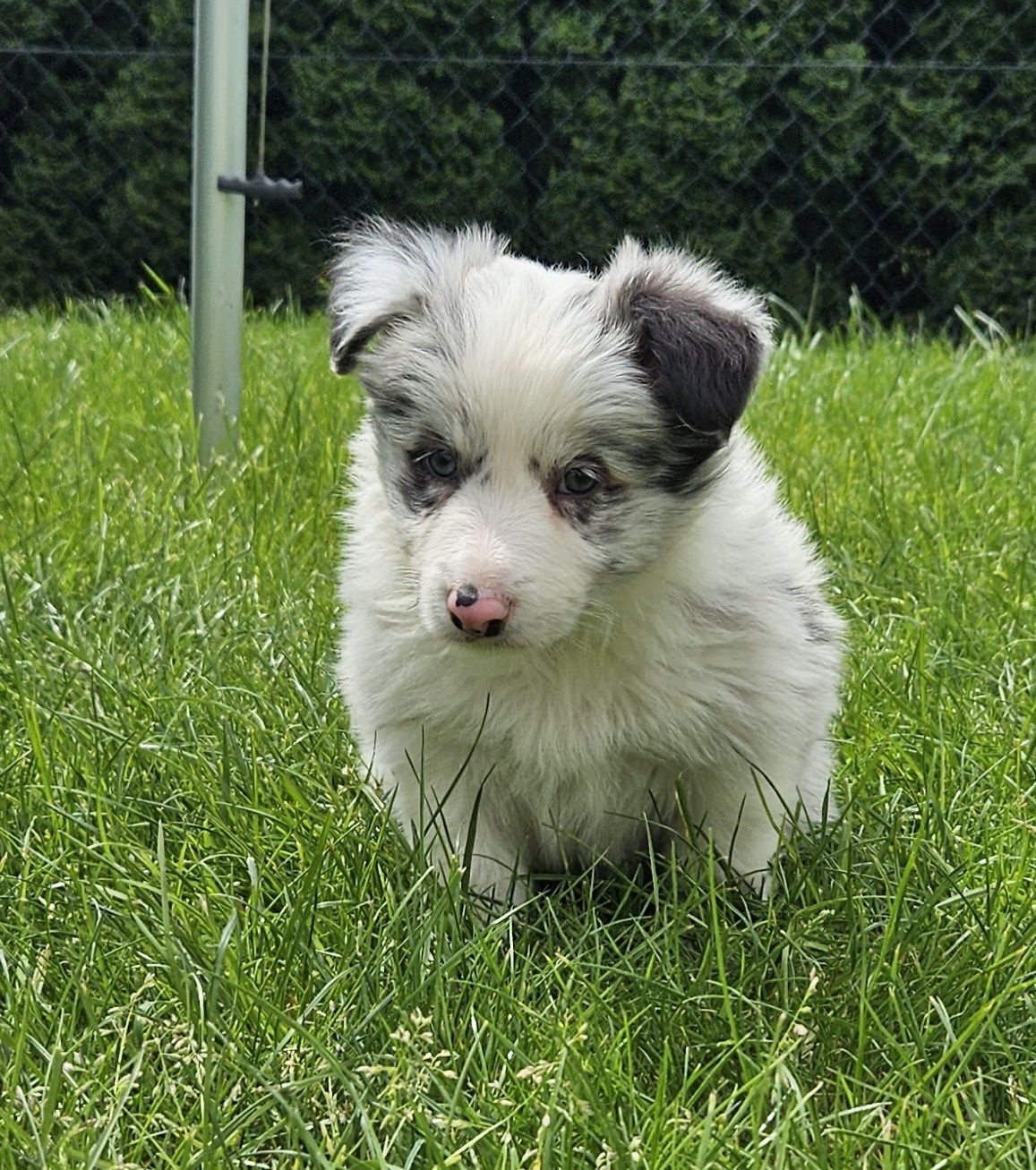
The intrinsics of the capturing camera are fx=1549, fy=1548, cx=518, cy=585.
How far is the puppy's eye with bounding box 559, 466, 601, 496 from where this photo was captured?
230 cm

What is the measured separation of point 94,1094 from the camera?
1.84 m

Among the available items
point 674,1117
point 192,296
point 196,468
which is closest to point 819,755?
point 674,1117

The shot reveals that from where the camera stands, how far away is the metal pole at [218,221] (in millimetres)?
4051

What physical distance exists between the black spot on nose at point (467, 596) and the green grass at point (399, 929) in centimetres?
42

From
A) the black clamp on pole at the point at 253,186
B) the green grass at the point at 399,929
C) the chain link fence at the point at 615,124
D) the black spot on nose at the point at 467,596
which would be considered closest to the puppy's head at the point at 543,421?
the black spot on nose at the point at 467,596

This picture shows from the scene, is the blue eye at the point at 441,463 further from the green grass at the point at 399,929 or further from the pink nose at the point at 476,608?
the green grass at the point at 399,929

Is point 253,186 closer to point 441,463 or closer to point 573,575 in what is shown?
point 441,463

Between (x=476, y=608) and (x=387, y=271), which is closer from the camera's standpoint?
(x=476, y=608)

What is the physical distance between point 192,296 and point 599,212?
4863 mm

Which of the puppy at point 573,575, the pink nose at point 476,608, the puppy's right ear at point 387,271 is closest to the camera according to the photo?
the pink nose at point 476,608

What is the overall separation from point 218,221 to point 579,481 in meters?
2.27

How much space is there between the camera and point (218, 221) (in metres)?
4.21

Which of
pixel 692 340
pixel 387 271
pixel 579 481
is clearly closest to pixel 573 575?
pixel 579 481

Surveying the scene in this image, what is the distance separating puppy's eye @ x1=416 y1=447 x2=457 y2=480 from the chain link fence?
638 centimetres
